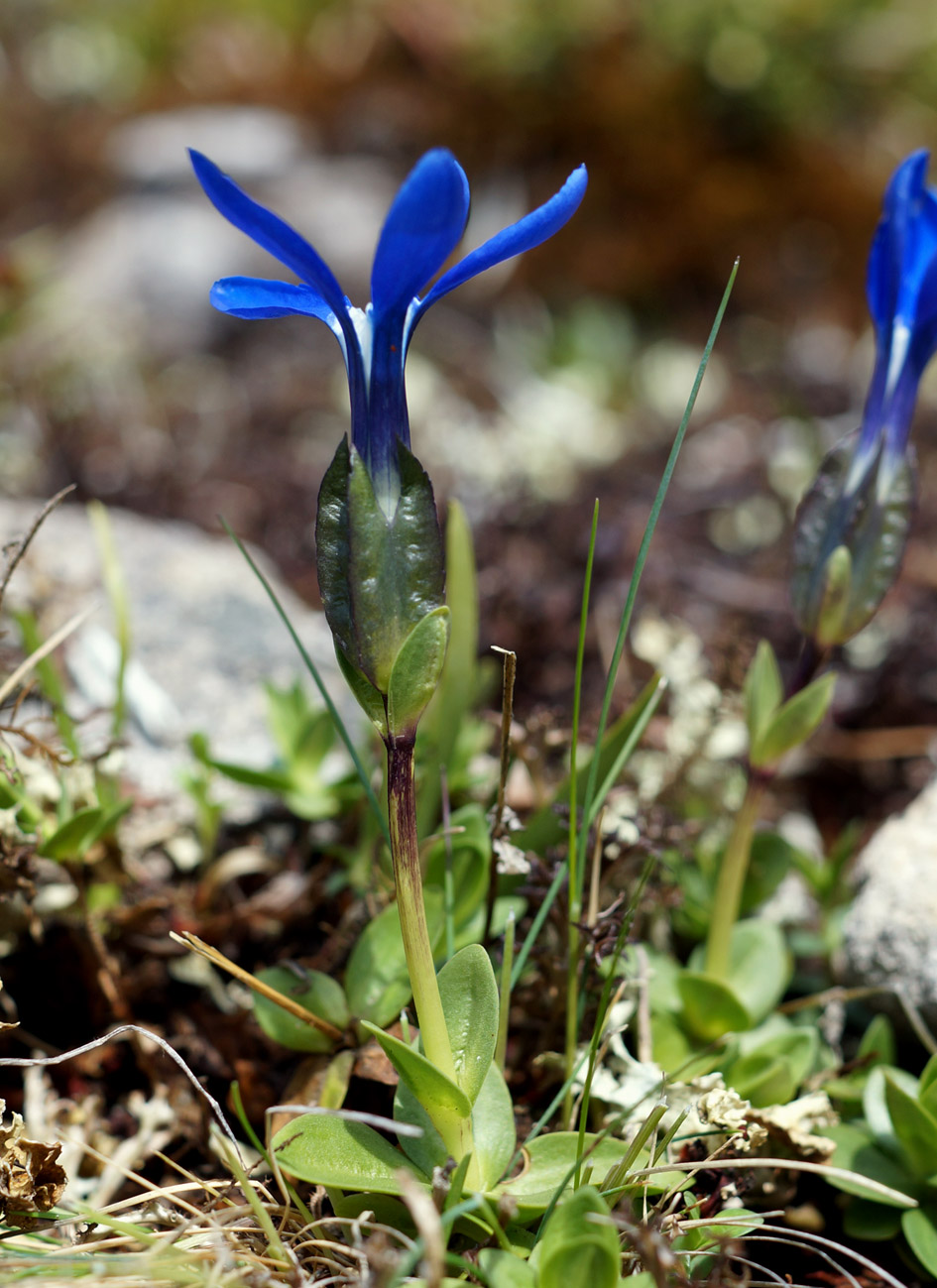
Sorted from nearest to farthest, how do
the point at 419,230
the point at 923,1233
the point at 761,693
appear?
the point at 419,230 < the point at 923,1233 < the point at 761,693

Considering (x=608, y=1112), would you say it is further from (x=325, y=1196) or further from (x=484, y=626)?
(x=484, y=626)

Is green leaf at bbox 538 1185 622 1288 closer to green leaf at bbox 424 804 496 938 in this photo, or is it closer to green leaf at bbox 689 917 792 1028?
green leaf at bbox 424 804 496 938

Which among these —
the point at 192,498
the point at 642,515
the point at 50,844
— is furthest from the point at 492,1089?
the point at 192,498

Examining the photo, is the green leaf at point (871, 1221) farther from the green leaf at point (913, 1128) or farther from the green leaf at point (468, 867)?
the green leaf at point (468, 867)

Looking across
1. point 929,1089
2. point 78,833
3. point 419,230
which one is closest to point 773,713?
point 929,1089

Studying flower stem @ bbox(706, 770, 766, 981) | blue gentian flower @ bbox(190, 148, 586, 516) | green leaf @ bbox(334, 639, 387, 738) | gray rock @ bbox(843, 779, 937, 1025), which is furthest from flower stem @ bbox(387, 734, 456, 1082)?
gray rock @ bbox(843, 779, 937, 1025)

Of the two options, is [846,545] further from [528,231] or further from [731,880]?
[528,231]
